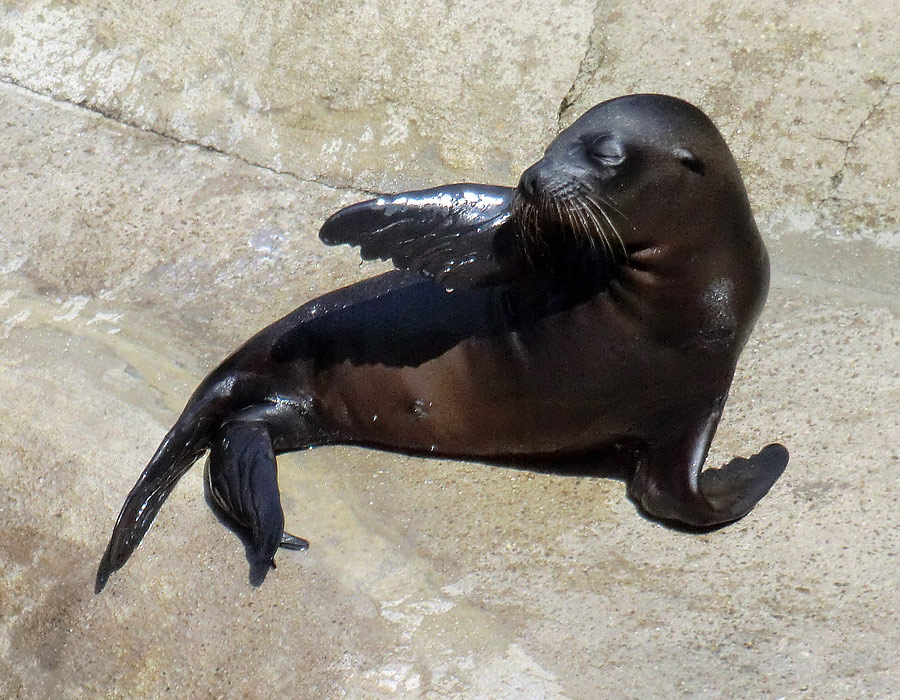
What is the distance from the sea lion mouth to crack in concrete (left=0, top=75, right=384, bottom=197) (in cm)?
170

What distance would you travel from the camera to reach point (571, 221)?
2711 millimetres

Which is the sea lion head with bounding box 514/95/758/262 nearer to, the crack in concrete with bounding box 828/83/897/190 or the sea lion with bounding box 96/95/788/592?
the sea lion with bounding box 96/95/788/592

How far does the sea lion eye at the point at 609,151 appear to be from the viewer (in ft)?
8.75

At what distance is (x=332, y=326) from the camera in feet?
11.4

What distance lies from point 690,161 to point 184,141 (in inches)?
113

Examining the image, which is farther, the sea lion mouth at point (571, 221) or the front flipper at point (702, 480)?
the front flipper at point (702, 480)

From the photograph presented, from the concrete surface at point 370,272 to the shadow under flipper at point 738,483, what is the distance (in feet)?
0.15

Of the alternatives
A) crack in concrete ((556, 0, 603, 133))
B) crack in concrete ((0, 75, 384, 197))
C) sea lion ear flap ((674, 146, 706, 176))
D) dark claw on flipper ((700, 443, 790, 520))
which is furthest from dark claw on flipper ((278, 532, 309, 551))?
crack in concrete ((556, 0, 603, 133))

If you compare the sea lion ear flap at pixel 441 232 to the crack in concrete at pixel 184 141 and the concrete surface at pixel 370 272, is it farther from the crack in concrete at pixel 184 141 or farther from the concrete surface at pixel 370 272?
the crack in concrete at pixel 184 141

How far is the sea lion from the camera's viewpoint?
2.73 meters

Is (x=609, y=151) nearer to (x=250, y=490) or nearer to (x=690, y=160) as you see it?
(x=690, y=160)

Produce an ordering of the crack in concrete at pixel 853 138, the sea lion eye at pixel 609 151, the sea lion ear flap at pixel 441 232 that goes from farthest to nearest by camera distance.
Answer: the crack in concrete at pixel 853 138
the sea lion ear flap at pixel 441 232
the sea lion eye at pixel 609 151

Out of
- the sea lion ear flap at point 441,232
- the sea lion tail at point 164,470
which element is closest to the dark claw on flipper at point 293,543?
the sea lion tail at point 164,470

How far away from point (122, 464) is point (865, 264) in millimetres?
2560
